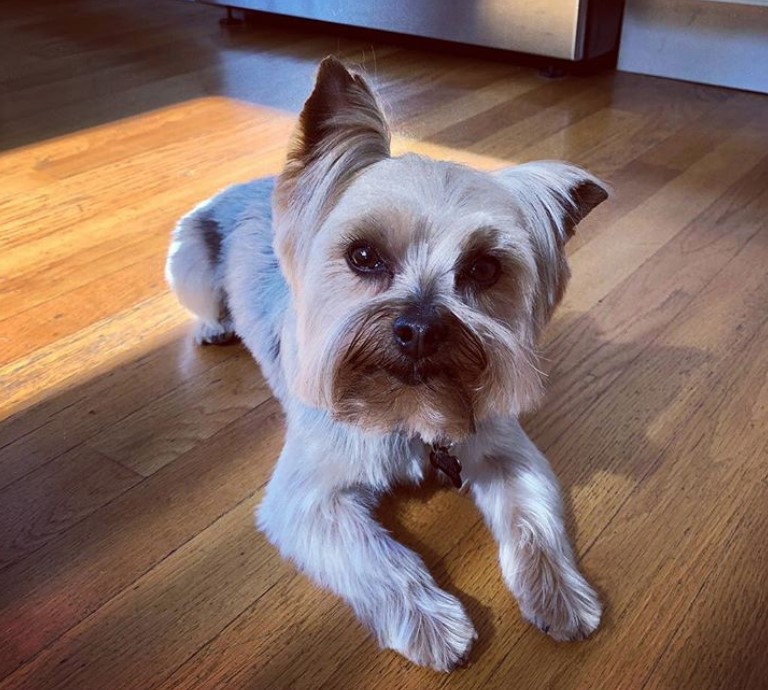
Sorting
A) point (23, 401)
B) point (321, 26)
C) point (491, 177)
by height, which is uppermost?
point (491, 177)

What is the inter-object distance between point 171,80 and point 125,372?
7.73ft

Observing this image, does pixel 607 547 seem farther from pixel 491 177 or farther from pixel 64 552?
pixel 64 552

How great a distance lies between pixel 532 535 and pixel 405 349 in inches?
17.1

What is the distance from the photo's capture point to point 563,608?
1226mm

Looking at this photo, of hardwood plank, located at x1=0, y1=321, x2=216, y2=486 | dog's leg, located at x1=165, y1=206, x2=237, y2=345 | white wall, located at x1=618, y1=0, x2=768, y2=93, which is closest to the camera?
hardwood plank, located at x1=0, y1=321, x2=216, y2=486

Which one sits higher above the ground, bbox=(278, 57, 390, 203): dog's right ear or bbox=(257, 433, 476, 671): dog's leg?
bbox=(278, 57, 390, 203): dog's right ear

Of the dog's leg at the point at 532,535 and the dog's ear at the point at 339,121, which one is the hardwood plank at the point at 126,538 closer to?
the dog's leg at the point at 532,535

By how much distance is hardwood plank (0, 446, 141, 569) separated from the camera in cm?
140

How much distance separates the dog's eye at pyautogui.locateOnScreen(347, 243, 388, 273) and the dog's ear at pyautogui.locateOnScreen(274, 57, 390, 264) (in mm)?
87

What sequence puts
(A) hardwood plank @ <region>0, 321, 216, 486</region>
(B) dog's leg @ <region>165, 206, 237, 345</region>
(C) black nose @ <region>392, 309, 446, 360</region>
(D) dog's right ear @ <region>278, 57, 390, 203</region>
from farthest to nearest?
(B) dog's leg @ <region>165, 206, 237, 345</region>
(A) hardwood plank @ <region>0, 321, 216, 486</region>
(D) dog's right ear @ <region>278, 57, 390, 203</region>
(C) black nose @ <region>392, 309, 446, 360</region>

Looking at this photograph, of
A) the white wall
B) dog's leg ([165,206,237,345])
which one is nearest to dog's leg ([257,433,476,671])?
dog's leg ([165,206,237,345])

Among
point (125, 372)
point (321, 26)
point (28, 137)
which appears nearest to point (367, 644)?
point (125, 372)

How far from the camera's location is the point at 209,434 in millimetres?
1649

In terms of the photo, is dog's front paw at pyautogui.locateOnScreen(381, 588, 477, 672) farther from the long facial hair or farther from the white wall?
the white wall
